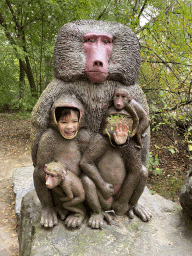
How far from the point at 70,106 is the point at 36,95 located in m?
4.03

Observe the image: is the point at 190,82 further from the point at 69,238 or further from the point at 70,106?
the point at 69,238

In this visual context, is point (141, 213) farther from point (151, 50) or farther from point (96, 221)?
point (151, 50)

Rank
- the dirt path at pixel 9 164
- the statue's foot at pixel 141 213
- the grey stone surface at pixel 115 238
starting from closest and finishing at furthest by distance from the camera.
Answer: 1. the grey stone surface at pixel 115 238
2. the statue's foot at pixel 141 213
3. the dirt path at pixel 9 164

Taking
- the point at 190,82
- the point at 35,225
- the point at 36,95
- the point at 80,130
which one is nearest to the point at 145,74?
the point at 190,82

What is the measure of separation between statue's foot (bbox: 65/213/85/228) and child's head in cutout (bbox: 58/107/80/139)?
744 millimetres

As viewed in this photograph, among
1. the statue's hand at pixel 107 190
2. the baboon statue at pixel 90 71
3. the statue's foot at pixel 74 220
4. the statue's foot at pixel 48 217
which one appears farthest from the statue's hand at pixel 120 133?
the statue's foot at pixel 48 217

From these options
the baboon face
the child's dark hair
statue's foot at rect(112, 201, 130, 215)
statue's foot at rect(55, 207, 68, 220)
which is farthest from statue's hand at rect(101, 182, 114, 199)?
the baboon face

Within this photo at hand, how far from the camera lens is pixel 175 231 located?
220 centimetres

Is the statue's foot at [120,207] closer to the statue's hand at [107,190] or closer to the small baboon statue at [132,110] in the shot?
the statue's hand at [107,190]

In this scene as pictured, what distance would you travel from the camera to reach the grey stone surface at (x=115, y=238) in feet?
6.23

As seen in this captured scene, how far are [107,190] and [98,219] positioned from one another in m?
0.28

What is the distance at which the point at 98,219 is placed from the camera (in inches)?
84.4

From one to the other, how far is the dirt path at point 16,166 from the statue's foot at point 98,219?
3.54ft

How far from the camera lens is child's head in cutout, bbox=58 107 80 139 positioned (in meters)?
1.95
